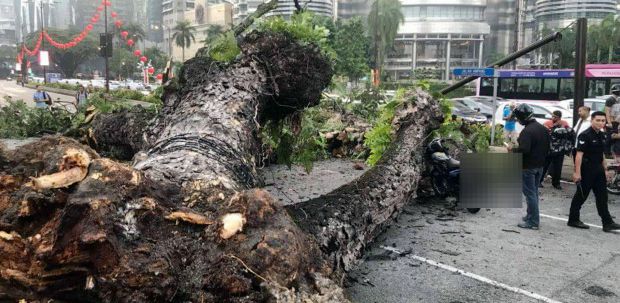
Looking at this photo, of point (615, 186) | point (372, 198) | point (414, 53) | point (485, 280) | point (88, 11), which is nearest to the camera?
point (485, 280)

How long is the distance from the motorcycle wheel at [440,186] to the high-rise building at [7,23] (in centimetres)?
14220

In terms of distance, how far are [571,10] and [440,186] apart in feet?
274

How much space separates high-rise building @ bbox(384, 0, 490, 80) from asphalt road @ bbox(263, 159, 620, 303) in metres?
79.9

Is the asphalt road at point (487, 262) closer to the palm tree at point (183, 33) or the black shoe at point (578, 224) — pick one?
the black shoe at point (578, 224)

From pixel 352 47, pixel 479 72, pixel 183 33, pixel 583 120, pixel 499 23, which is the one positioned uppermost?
pixel 499 23

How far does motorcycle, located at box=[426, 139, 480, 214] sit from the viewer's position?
7.05 m

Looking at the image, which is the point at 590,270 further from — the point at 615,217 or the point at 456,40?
the point at 456,40

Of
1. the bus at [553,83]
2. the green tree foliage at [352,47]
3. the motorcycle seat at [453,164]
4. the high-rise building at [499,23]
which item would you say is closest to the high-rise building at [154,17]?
the high-rise building at [499,23]

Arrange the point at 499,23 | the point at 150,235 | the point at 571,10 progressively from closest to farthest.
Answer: the point at 150,235
the point at 571,10
the point at 499,23

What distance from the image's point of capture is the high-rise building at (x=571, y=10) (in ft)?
250

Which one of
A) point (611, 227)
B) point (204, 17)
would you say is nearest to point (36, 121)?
point (611, 227)

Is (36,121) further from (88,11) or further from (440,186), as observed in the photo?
(88,11)

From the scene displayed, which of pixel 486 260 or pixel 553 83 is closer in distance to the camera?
pixel 486 260

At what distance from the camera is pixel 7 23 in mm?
132875
